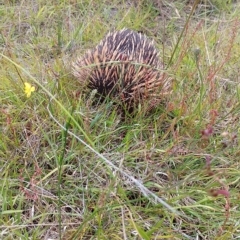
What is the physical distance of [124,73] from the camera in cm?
133

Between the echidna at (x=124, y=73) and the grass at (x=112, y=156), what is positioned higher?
the echidna at (x=124, y=73)

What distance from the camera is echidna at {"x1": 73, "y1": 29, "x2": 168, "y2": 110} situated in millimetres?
1322

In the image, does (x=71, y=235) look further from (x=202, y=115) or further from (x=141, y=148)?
(x=202, y=115)

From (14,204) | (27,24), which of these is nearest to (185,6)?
(27,24)

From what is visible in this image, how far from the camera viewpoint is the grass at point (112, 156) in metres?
0.95

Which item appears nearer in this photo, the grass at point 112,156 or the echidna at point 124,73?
the grass at point 112,156

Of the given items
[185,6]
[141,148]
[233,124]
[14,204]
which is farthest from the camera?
[185,6]

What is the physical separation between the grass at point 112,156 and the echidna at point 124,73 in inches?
2.1

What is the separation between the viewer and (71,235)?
0.89 m

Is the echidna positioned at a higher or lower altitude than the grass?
higher

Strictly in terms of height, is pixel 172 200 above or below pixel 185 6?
below

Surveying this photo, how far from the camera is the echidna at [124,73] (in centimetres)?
132

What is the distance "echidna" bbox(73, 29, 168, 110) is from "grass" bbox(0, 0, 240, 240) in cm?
5

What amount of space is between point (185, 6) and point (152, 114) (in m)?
1.01
